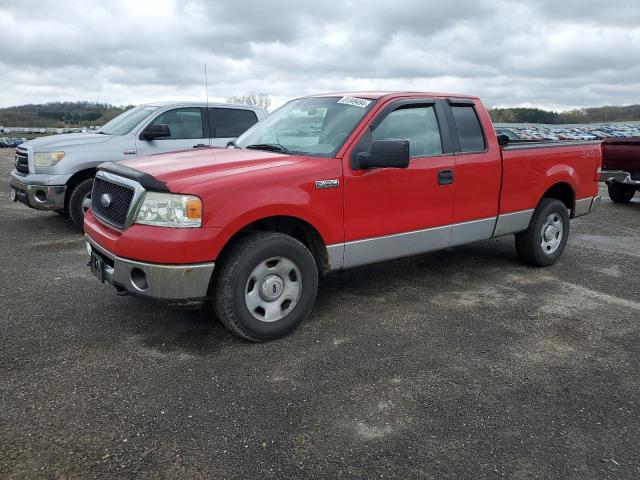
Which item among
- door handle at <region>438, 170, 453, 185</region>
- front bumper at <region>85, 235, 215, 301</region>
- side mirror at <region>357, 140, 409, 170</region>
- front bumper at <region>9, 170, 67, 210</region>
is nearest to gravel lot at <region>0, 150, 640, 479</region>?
front bumper at <region>85, 235, 215, 301</region>

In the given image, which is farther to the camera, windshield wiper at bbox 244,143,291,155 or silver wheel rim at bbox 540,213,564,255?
silver wheel rim at bbox 540,213,564,255

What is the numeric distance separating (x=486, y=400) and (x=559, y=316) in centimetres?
177

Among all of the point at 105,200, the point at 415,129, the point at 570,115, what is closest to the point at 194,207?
the point at 105,200

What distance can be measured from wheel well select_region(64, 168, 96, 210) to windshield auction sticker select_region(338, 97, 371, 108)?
4.44m

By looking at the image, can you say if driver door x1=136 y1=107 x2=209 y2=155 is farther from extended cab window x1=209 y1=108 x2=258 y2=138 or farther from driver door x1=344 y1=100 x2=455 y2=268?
driver door x1=344 y1=100 x2=455 y2=268

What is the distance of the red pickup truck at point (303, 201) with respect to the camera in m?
3.47

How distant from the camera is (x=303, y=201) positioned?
3.85 m

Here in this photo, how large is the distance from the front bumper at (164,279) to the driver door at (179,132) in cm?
449

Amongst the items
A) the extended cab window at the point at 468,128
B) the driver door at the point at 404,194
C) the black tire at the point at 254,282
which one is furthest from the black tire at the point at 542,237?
the black tire at the point at 254,282

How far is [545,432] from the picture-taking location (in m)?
2.80

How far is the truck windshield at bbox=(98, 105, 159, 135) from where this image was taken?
785 centimetres

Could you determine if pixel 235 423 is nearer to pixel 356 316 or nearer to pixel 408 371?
pixel 408 371

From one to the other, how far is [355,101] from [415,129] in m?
0.60

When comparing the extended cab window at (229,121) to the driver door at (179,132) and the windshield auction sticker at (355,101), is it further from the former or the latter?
the windshield auction sticker at (355,101)
